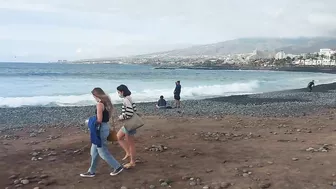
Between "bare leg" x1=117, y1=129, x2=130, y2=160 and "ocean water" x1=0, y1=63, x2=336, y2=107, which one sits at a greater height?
"bare leg" x1=117, y1=129, x2=130, y2=160

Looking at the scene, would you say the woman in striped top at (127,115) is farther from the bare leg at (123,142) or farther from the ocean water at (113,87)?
the ocean water at (113,87)

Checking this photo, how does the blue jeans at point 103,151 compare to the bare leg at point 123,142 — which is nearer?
the blue jeans at point 103,151

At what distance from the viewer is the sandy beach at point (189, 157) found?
6438mm

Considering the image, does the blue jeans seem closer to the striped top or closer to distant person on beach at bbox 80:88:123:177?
distant person on beach at bbox 80:88:123:177

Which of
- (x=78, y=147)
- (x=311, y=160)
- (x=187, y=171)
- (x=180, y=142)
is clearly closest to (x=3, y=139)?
(x=78, y=147)

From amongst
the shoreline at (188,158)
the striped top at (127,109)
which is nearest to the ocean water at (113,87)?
the shoreline at (188,158)

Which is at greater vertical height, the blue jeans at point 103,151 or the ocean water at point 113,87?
the blue jeans at point 103,151

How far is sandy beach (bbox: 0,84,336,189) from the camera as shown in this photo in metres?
6.44

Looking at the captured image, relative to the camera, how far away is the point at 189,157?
26.2 ft

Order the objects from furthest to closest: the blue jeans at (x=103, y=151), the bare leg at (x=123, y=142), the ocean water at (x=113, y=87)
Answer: the ocean water at (x=113, y=87)
the bare leg at (x=123, y=142)
the blue jeans at (x=103, y=151)

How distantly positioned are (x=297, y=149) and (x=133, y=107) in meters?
3.89

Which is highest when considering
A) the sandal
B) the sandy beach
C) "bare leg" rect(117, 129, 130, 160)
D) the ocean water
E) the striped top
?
the striped top

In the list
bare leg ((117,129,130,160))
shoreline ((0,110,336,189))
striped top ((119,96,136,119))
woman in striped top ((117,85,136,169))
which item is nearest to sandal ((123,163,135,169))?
woman in striped top ((117,85,136,169))

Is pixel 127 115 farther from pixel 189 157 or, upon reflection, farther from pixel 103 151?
pixel 189 157
